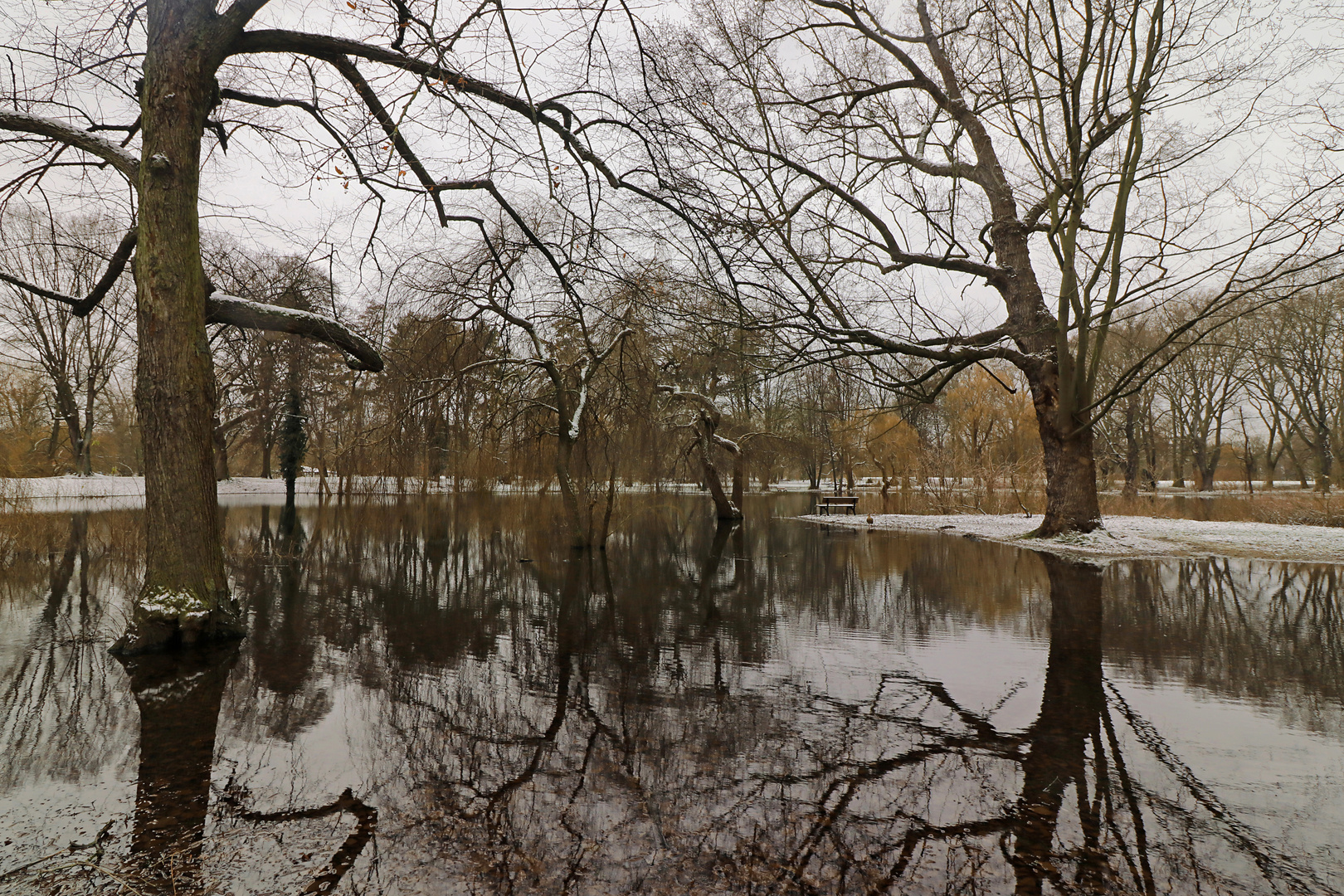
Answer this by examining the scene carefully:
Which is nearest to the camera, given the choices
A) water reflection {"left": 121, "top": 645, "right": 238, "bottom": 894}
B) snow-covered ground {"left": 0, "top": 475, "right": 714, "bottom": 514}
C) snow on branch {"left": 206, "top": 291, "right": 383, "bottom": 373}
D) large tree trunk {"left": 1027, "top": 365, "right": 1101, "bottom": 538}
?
water reflection {"left": 121, "top": 645, "right": 238, "bottom": 894}

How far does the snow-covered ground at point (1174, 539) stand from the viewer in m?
12.5

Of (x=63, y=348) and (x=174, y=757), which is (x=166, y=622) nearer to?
(x=174, y=757)

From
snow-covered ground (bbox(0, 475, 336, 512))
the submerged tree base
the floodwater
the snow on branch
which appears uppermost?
the snow on branch

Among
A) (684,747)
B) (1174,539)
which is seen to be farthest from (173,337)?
(1174,539)

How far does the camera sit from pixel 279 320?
20.3 feet

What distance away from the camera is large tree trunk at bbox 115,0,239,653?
5453mm

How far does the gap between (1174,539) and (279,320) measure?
17.0 meters

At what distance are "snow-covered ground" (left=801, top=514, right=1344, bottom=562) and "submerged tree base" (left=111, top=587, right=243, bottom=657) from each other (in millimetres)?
13235

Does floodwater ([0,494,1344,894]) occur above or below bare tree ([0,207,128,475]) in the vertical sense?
below

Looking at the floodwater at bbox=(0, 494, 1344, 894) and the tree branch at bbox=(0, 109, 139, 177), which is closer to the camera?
the floodwater at bbox=(0, 494, 1344, 894)

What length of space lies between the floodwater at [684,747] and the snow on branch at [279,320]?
9.66 feet

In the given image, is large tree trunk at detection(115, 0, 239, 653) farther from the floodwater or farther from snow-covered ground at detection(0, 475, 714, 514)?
snow-covered ground at detection(0, 475, 714, 514)

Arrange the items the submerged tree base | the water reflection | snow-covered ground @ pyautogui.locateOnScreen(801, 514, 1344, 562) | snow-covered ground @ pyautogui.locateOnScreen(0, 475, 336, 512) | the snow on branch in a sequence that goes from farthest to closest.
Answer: snow-covered ground @ pyautogui.locateOnScreen(0, 475, 336, 512)
snow-covered ground @ pyautogui.locateOnScreen(801, 514, 1344, 562)
the snow on branch
the submerged tree base
the water reflection

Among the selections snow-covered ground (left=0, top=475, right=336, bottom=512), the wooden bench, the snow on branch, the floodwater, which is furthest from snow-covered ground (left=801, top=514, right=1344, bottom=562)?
snow-covered ground (left=0, top=475, right=336, bottom=512)
